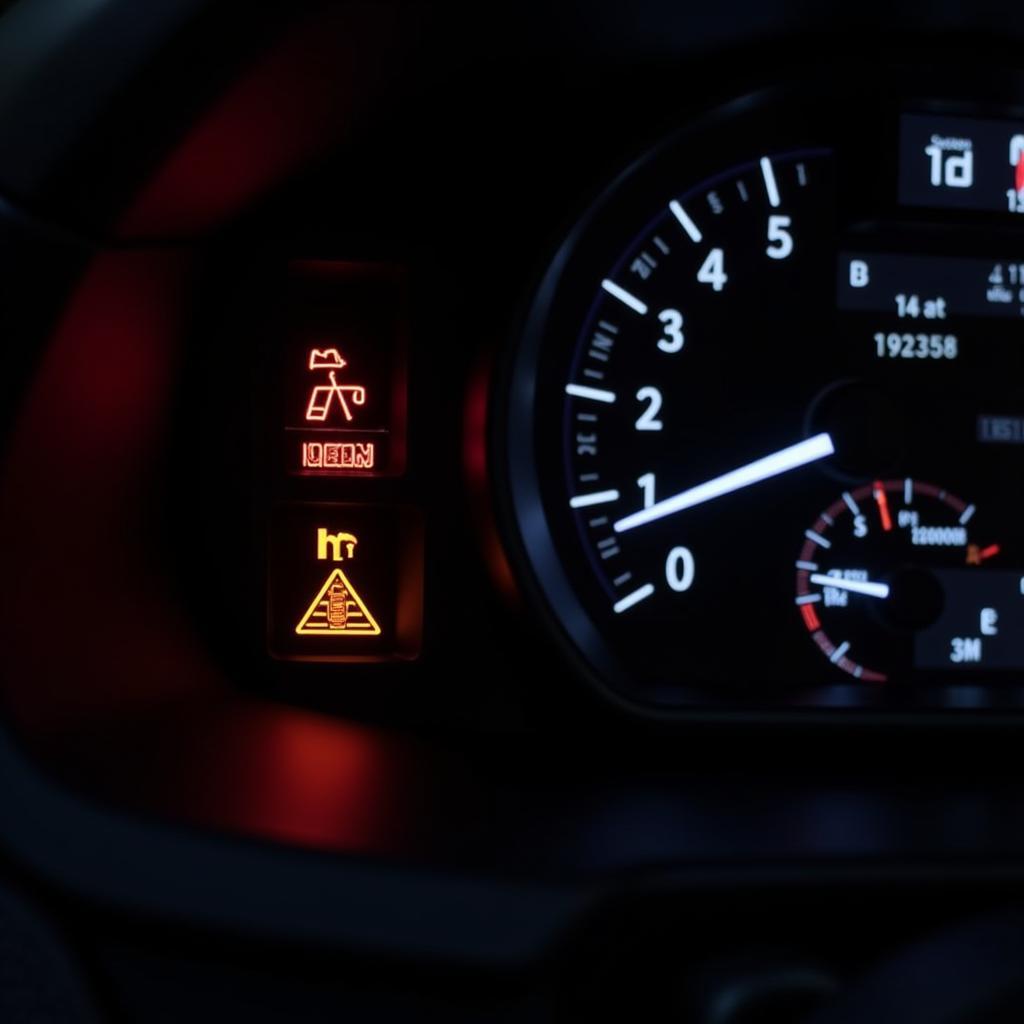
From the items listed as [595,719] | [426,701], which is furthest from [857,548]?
[426,701]

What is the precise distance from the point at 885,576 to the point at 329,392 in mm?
563

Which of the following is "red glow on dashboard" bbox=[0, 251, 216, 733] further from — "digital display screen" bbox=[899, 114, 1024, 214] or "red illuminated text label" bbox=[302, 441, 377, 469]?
"digital display screen" bbox=[899, 114, 1024, 214]

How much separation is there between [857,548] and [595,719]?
321mm

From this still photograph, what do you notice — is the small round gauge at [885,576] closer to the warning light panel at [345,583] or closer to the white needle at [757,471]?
the white needle at [757,471]

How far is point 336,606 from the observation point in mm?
1498

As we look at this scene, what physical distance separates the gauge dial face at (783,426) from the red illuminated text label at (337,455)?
145 mm

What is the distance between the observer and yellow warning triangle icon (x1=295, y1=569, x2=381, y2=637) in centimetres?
150

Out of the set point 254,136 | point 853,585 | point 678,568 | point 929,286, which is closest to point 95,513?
point 254,136

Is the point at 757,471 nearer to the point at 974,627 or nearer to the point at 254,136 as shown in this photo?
the point at 974,627

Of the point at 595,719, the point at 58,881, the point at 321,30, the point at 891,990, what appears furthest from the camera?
the point at 595,719

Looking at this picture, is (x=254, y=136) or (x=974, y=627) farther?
(x=974, y=627)

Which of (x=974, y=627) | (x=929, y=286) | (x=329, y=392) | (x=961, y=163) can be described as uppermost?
(x=961, y=163)

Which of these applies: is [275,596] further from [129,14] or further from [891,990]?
[891,990]

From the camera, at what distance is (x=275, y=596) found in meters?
1.49
